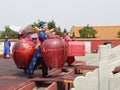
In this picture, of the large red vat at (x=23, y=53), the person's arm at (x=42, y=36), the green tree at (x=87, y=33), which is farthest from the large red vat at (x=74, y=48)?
the green tree at (x=87, y=33)

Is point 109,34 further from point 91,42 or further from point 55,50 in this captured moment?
point 55,50

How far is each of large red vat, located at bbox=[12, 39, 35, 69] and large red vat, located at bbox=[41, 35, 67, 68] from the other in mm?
628

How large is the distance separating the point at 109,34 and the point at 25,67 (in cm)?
3487

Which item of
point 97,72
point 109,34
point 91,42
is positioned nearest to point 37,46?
point 97,72

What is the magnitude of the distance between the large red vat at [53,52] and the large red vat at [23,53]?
0.63 m

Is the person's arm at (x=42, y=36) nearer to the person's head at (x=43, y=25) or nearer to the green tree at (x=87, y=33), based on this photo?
the person's head at (x=43, y=25)

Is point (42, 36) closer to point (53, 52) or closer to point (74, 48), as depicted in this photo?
point (53, 52)

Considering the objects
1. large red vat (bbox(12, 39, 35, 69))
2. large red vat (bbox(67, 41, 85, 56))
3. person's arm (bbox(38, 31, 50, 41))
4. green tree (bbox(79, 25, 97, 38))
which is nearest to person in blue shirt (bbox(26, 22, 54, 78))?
person's arm (bbox(38, 31, 50, 41))

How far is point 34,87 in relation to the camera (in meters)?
6.95

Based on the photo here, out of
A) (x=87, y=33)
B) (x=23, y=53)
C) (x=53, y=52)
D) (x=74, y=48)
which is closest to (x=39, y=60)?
(x=23, y=53)

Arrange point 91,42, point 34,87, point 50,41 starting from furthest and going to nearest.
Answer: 1. point 91,42
2. point 50,41
3. point 34,87

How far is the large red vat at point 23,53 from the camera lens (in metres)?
7.94

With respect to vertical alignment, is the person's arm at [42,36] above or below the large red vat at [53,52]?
above

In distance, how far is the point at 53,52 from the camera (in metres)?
7.32
